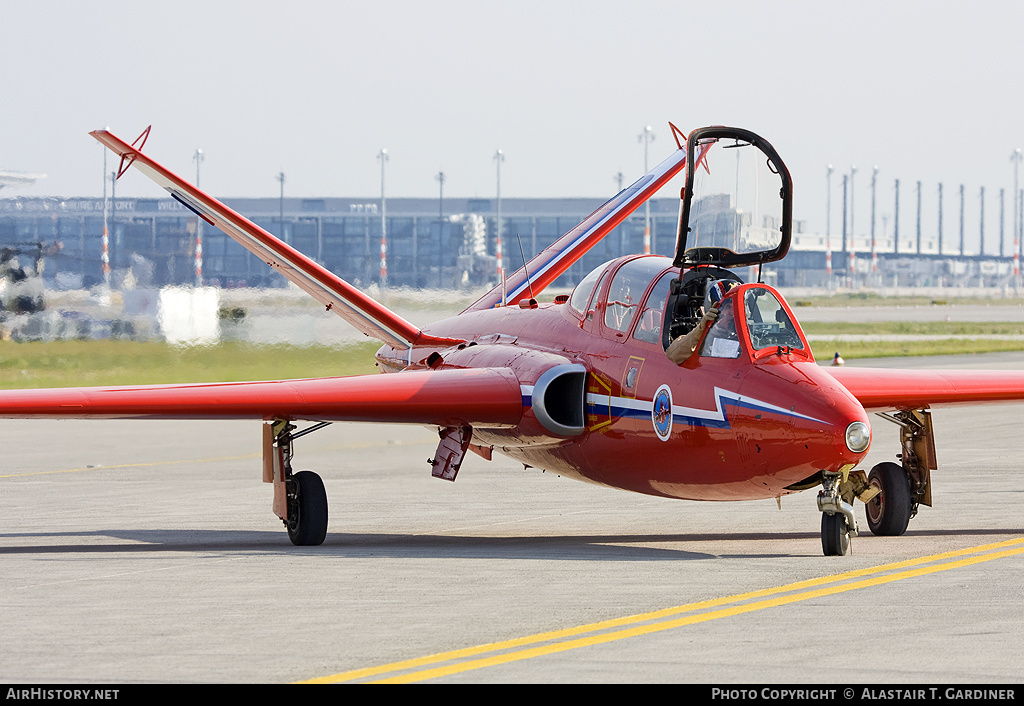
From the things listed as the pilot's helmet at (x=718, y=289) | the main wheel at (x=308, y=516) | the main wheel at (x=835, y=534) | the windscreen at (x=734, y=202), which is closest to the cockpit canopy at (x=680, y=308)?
the pilot's helmet at (x=718, y=289)

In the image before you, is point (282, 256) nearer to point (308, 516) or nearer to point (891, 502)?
point (308, 516)

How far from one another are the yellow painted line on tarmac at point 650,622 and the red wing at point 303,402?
15.2 ft

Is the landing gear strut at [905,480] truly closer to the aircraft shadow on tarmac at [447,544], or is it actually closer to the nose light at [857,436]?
the aircraft shadow on tarmac at [447,544]

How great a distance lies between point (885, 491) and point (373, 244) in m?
93.8

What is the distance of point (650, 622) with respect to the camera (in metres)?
10.4

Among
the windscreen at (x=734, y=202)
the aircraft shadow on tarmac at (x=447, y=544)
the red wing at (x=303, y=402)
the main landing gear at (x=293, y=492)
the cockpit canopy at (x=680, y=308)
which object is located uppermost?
the windscreen at (x=734, y=202)

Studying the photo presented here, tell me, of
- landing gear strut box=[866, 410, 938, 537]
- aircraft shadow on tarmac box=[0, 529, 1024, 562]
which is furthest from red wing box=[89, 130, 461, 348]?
landing gear strut box=[866, 410, 938, 537]

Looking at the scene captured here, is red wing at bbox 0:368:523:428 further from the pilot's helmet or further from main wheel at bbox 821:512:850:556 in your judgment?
main wheel at bbox 821:512:850:556

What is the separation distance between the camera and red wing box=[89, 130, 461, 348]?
19.4 m

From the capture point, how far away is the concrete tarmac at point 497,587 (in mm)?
8992

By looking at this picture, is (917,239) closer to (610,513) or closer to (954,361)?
(954,361)

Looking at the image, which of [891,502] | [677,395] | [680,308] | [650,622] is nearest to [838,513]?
[677,395]
